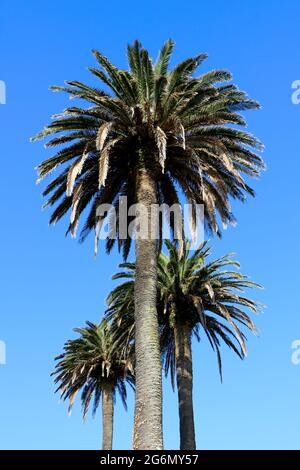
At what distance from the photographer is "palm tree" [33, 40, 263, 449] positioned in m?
19.2

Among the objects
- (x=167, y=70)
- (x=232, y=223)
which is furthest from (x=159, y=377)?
(x=167, y=70)

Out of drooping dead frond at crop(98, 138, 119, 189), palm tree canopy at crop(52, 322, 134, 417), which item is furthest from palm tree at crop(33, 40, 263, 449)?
palm tree canopy at crop(52, 322, 134, 417)

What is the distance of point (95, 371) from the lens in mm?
36469

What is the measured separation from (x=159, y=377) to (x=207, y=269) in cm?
1185

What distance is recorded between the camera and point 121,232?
73.3 ft

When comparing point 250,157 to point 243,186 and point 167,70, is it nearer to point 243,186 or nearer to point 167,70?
point 243,186

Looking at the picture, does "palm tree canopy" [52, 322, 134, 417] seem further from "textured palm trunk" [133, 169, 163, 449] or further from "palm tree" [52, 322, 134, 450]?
"textured palm trunk" [133, 169, 163, 449]

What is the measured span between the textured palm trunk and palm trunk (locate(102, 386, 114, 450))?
62.6 ft

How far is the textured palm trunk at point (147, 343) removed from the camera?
1586 centimetres

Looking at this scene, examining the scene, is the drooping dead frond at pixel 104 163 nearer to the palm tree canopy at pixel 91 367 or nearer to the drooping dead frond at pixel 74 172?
the drooping dead frond at pixel 74 172

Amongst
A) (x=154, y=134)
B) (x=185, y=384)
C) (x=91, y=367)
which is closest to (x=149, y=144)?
(x=154, y=134)

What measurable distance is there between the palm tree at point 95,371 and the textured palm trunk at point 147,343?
56.7ft

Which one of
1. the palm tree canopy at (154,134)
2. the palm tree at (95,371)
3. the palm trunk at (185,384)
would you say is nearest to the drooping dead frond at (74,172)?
the palm tree canopy at (154,134)

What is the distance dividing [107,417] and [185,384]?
1090 cm
